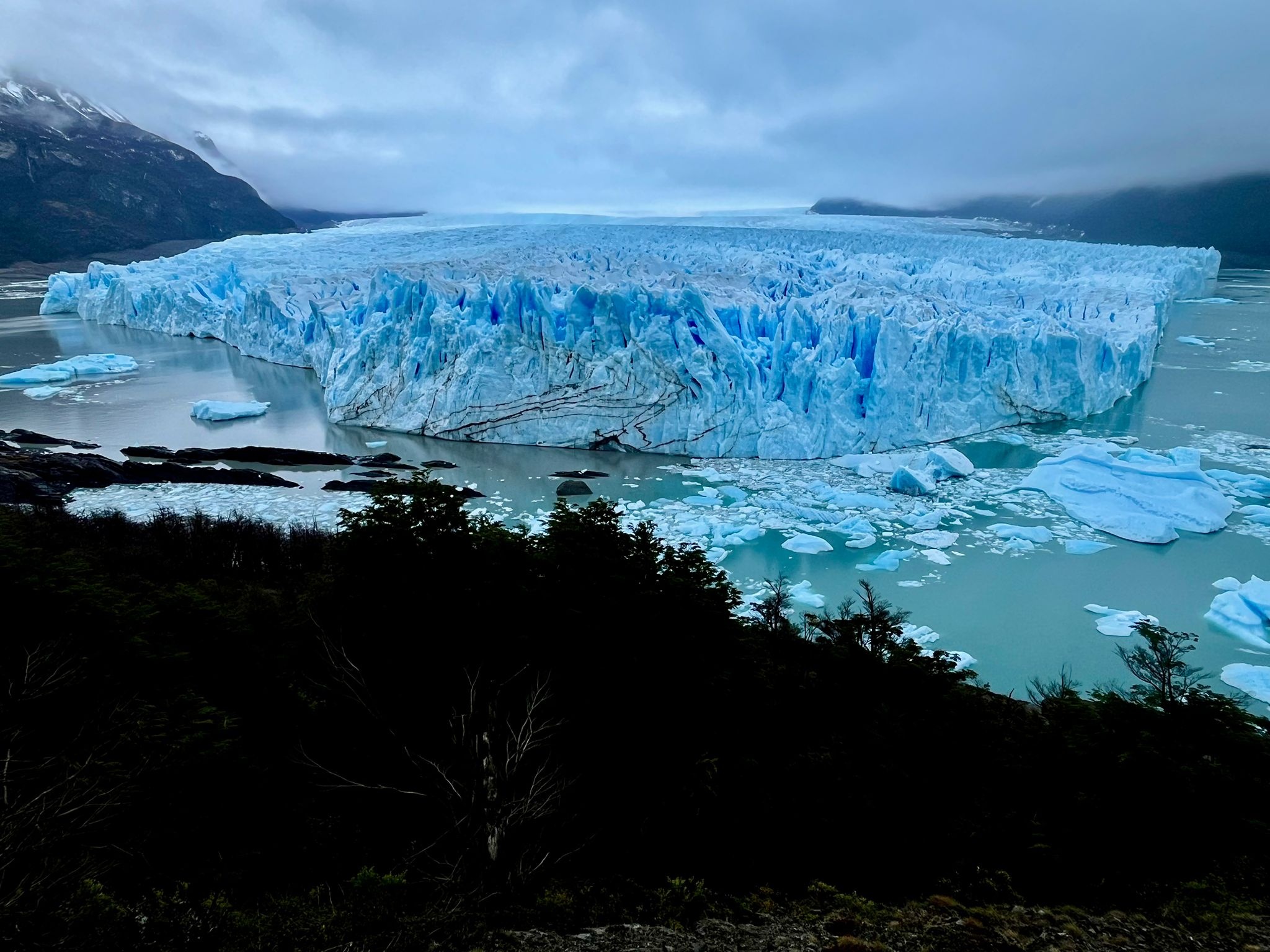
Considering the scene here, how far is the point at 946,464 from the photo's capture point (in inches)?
428

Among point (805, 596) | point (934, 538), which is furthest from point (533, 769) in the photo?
point (934, 538)

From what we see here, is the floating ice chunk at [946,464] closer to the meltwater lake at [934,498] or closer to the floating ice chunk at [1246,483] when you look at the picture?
the meltwater lake at [934,498]

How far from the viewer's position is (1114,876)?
3152 millimetres

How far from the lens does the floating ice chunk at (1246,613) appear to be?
6652mm

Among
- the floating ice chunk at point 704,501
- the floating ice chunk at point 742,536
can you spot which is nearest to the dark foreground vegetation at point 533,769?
the floating ice chunk at point 742,536

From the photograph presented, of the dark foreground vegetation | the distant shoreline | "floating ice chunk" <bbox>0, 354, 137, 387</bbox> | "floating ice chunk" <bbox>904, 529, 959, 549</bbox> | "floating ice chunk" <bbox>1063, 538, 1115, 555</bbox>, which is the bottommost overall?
"floating ice chunk" <bbox>1063, 538, 1115, 555</bbox>

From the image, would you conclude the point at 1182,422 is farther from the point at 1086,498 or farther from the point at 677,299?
the point at 677,299

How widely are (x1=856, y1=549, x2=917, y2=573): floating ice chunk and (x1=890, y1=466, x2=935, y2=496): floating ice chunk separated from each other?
84.9 inches

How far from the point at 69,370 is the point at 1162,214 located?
54631 mm

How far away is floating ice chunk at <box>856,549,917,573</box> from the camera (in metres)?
8.10

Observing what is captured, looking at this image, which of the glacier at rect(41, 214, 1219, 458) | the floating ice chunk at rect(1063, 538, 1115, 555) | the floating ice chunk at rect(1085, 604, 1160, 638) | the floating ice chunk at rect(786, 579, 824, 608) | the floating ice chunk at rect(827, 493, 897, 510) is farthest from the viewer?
the glacier at rect(41, 214, 1219, 458)

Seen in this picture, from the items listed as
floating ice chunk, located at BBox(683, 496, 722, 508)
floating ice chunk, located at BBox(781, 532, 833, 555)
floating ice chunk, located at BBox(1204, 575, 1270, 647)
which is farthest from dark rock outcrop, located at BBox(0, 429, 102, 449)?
floating ice chunk, located at BBox(1204, 575, 1270, 647)

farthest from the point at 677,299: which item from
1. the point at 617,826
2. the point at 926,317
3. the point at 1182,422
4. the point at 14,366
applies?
the point at 14,366

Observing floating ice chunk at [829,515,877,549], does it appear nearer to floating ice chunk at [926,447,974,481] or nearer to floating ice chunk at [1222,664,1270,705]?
floating ice chunk at [926,447,974,481]
